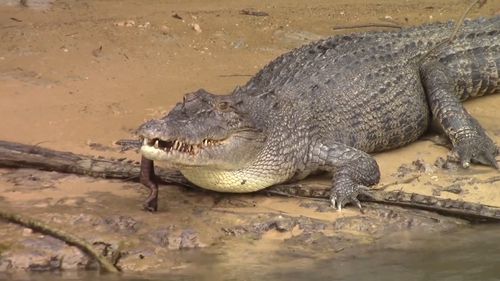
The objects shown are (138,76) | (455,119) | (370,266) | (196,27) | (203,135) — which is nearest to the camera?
(370,266)

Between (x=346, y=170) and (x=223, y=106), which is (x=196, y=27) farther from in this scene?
(x=346, y=170)

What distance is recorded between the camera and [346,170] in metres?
6.27

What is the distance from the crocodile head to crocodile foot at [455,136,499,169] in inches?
62.4

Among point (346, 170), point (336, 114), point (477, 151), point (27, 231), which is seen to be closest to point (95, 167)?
point (27, 231)

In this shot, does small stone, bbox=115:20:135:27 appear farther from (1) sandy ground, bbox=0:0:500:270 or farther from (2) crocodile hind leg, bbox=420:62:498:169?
(2) crocodile hind leg, bbox=420:62:498:169

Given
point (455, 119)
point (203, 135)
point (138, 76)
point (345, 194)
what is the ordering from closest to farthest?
1. point (203, 135)
2. point (345, 194)
3. point (455, 119)
4. point (138, 76)

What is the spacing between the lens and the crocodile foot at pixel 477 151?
6801 millimetres

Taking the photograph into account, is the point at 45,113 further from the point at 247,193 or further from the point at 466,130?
the point at 466,130

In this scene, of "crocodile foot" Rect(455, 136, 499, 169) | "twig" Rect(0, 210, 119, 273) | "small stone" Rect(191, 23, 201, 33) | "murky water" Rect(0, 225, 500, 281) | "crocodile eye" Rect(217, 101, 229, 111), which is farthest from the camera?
"small stone" Rect(191, 23, 201, 33)

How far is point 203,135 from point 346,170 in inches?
41.6

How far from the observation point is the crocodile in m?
5.91

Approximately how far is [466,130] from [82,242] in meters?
3.29

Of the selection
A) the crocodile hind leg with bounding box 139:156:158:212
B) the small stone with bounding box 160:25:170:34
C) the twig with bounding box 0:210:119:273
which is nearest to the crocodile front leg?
the crocodile hind leg with bounding box 139:156:158:212

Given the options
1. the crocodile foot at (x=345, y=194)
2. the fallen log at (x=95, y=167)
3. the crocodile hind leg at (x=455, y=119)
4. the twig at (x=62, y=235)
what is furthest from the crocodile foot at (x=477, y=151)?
the twig at (x=62, y=235)
